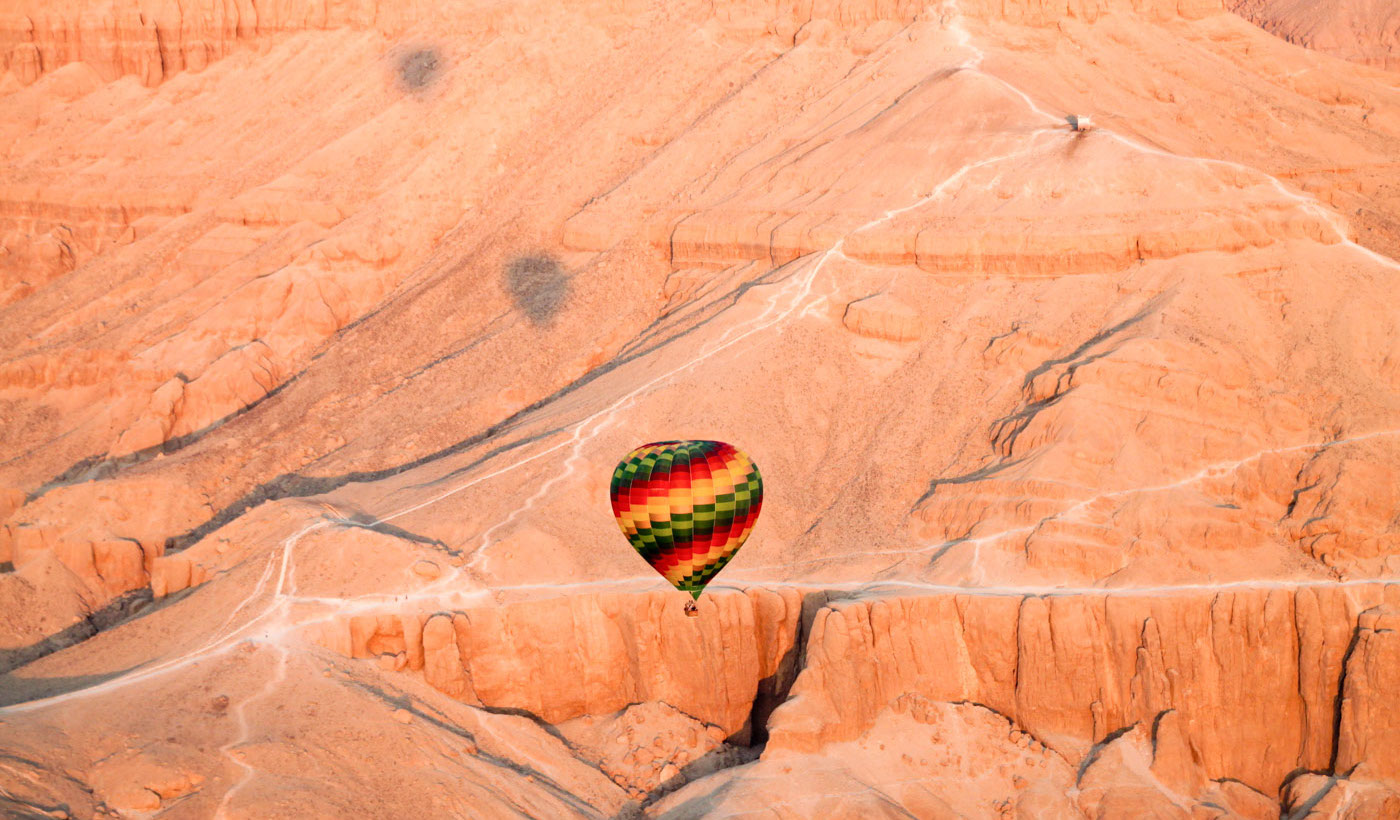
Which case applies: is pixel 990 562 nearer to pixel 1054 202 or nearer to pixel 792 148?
pixel 1054 202

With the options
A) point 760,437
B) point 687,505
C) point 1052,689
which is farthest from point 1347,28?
point 687,505

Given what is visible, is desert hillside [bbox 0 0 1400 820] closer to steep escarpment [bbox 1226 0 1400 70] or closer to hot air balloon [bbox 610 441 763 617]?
hot air balloon [bbox 610 441 763 617]

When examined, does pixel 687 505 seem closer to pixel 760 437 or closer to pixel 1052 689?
pixel 760 437

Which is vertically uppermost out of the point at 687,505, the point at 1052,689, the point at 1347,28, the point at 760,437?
the point at 687,505

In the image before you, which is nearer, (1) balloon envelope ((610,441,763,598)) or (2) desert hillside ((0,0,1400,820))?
(1) balloon envelope ((610,441,763,598))

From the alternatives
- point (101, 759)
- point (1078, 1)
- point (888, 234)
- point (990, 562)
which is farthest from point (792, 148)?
point (101, 759)

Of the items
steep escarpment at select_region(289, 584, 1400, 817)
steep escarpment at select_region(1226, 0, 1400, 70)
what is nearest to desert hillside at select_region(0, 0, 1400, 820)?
steep escarpment at select_region(289, 584, 1400, 817)
